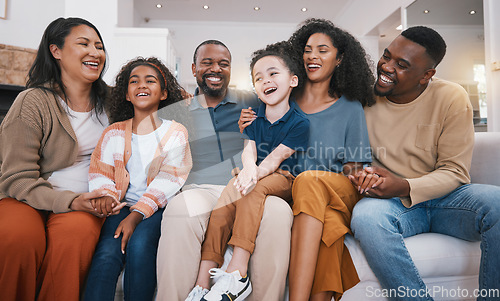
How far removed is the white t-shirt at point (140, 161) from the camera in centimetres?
131

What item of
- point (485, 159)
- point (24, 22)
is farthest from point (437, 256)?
point (24, 22)

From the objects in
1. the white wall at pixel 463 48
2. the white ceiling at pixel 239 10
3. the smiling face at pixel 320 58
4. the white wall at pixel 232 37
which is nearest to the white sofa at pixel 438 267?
the smiling face at pixel 320 58

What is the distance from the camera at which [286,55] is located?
145cm

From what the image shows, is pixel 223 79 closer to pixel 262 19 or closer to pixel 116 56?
pixel 116 56

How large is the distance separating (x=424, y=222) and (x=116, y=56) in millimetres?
4004

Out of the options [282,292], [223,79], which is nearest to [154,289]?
[282,292]

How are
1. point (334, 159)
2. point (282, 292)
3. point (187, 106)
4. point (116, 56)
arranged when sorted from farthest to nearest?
point (116, 56)
point (187, 106)
point (334, 159)
point (282, 292)

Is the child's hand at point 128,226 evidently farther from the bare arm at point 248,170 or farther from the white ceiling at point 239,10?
the white ceiling at point 239,10

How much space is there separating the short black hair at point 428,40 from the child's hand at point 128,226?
1272 millimetres

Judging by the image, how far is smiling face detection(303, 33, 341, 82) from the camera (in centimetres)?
142

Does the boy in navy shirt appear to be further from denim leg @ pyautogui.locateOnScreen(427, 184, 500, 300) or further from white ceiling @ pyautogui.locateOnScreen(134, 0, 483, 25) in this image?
white ceiling @ pyautogui.locateOnScreen(134, 0, 483, 25)

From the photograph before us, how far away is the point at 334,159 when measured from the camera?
1.34 metres

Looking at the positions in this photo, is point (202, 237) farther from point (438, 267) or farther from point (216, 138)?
point (438, 267)

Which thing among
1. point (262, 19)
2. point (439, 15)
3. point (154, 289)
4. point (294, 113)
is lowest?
point (154, 289)
